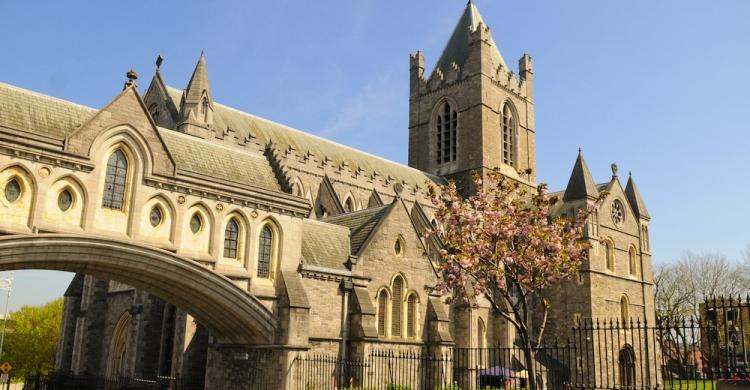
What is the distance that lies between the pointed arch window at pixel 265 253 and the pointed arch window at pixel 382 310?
16.3 ft

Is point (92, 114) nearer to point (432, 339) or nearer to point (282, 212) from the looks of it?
point (282, 212)

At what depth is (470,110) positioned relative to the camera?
162 feet

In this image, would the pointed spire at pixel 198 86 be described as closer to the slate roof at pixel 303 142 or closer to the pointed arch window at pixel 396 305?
the slate roof at pixel 303 142

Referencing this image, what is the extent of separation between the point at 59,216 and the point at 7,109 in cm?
284

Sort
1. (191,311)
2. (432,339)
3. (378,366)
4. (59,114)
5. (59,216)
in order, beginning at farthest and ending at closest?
(432,339), (378,366), (191,311), (59,114), (59,216)

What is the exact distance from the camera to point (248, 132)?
3394cm

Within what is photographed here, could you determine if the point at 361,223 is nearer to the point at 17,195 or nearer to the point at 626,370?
the point at 626,370

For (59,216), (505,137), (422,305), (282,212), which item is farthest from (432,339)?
(505,137)

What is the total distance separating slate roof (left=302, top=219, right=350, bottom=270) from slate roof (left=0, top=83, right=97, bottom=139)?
25.8ft

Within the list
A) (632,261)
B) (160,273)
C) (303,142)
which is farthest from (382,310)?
(632,261)

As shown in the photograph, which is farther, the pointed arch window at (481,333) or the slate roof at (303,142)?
the slate roof at (303,142)

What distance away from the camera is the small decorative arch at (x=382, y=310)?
22172mm

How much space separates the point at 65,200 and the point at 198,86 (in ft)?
52.2

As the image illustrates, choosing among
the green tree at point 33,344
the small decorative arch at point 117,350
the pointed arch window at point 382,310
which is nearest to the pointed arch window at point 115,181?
the pointed arch window at point 382,310
